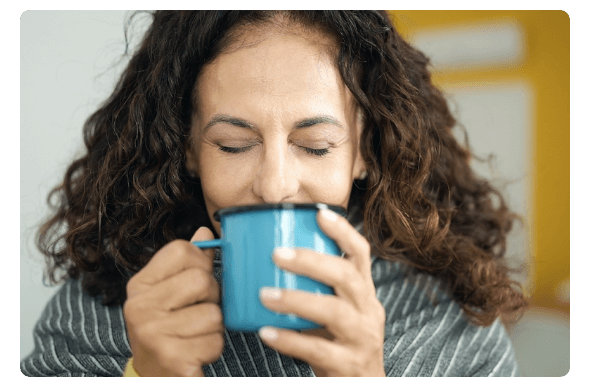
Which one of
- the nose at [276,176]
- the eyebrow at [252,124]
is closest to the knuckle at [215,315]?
the nose at [276,176]

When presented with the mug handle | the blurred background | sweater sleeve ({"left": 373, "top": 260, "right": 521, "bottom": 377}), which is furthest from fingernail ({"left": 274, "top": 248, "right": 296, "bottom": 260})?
the blurred background

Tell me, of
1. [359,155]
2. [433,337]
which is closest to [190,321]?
[359,155]

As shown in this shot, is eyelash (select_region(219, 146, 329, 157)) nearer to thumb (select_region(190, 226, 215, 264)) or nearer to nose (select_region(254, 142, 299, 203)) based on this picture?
nose (select_region(254, 142, 299, 203))

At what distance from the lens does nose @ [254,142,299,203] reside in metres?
0.85

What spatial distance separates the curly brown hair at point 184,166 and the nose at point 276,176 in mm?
223

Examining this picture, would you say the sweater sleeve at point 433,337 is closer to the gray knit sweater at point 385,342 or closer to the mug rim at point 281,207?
the gray knit sweater at point 385,342

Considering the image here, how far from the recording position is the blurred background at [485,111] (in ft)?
3.83

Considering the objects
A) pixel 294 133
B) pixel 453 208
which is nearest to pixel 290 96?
pixel 294 133

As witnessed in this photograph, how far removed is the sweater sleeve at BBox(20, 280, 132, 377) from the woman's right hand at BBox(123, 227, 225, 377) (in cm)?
41

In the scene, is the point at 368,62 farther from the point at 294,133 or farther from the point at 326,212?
the point at 326,212

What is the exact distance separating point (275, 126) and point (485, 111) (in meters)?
0.98

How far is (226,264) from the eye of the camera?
0.72 metres

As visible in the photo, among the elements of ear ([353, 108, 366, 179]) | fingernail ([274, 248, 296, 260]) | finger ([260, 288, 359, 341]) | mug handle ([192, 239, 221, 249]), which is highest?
ear ([353, 108, 366, 179])

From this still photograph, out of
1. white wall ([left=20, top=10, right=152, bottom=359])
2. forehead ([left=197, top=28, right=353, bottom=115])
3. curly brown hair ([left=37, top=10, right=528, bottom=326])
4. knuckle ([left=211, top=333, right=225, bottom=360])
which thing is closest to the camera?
knuckle ([left=211, top=333, right=225, bottom=360])
